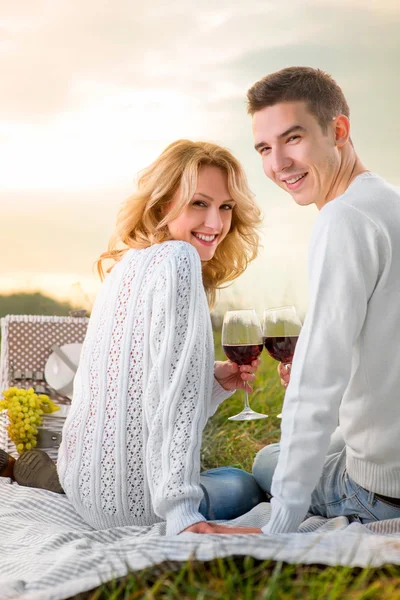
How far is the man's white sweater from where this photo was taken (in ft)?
5.48

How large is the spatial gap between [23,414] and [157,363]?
6.04 feet

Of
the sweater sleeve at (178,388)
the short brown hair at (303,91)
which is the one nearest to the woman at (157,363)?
the sweater sleeve at (178,388)

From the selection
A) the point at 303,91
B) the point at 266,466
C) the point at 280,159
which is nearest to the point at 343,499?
the point at 266,466

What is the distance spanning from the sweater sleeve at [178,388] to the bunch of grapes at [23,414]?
1.69m

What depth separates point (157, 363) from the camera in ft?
A: 7.06

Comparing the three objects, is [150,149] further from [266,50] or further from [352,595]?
[352,595]

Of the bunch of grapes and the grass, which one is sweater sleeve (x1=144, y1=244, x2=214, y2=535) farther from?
the bunch of grapes

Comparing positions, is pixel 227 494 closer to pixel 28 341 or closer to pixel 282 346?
pixel 282 346

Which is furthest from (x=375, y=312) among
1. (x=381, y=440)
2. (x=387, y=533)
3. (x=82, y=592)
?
(x=82, y=592)

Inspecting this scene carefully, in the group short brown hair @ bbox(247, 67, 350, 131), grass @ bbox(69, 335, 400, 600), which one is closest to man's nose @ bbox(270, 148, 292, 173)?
short brown hair @ bbox(247, 67, 350, 131)

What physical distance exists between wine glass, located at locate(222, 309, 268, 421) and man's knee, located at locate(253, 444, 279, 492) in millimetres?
227

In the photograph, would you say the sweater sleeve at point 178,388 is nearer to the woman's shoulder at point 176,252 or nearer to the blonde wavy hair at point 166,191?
the woman's shoulder at point 176,252

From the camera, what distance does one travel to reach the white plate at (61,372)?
13.9 ft

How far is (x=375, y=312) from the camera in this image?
1804 millimetres
